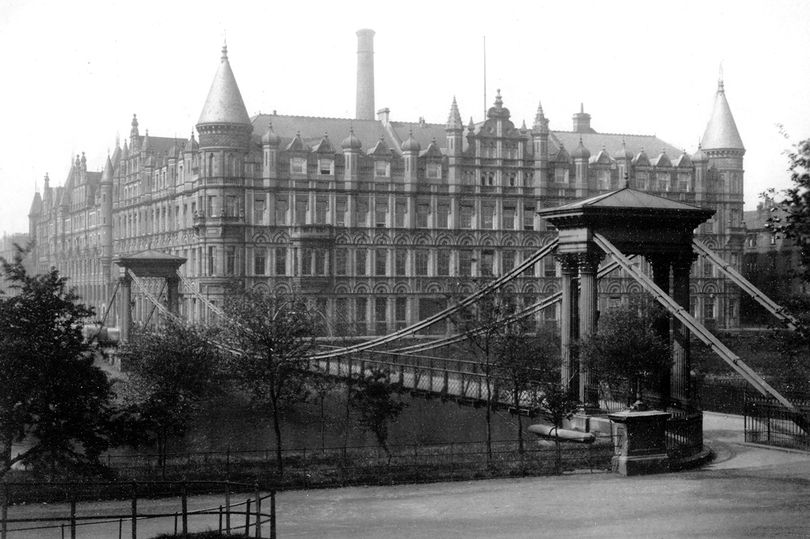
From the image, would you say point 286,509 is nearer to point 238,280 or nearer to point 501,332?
point 501,332

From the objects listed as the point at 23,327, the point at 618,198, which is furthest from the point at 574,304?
the point at 23,327

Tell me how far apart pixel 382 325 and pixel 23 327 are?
3834 centimetres

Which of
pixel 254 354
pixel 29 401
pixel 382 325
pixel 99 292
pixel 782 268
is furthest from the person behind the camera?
pixel 99 292

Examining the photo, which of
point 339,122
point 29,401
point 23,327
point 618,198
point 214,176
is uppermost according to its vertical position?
point 339,122

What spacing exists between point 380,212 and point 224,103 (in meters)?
10.4

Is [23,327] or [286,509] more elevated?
[23,327]

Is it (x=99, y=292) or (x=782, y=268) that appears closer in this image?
(x=782, y=268)

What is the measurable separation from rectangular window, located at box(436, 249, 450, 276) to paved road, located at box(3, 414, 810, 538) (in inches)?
1531

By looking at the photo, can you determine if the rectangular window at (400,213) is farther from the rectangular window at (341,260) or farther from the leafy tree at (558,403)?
the leafy tree at (558,403)

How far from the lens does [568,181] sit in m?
63.4

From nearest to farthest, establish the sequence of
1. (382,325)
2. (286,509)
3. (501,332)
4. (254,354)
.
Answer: (286,509), (254,354), (501,332), (382,325)

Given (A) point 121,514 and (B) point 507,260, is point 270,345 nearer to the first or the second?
(A) point 121,514

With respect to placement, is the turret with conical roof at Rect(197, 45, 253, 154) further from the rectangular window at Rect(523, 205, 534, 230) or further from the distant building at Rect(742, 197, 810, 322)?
the distant building at Rect(742, 197, 810, 322)

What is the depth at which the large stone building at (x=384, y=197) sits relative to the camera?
182ft
